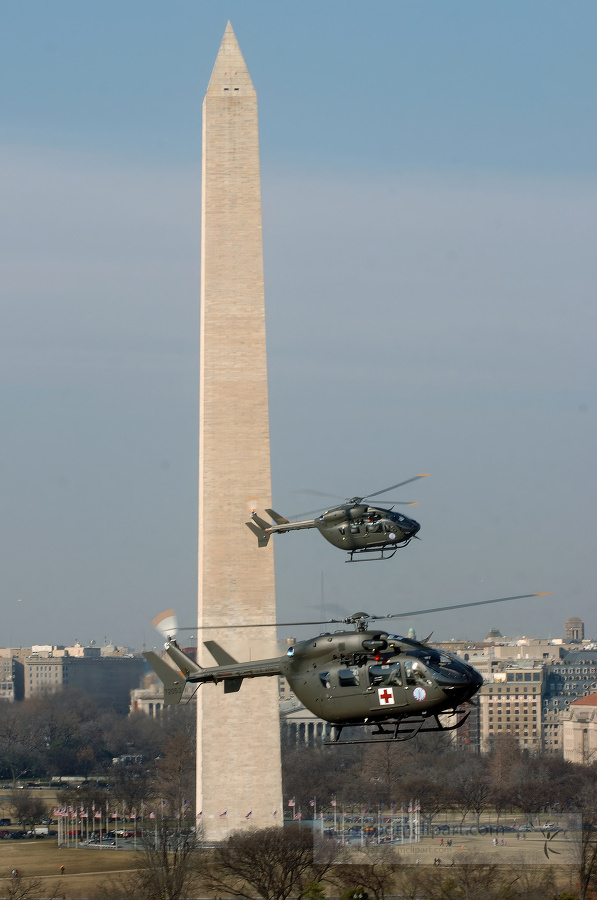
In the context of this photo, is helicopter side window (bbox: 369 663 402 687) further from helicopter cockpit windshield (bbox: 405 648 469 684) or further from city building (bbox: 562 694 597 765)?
city building (bbox: 562 694 597 765)

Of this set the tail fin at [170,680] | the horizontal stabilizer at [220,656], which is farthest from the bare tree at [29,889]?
the horizontal stabilizer at [220,656]

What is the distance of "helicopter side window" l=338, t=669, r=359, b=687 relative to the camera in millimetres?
44188

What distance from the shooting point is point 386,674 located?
1720 inches

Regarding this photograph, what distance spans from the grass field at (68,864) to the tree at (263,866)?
4836 millimetres

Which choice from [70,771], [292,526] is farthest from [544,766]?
[292,526]

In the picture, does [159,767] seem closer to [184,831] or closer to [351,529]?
[184,831]

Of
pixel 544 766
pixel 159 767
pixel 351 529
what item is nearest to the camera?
pixel 351 529

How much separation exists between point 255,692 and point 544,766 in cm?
8967

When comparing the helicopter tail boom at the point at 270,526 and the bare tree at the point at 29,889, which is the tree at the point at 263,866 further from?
the helicopter tail boom at the point at 270,526

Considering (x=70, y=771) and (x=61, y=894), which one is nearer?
(x=61, y=894)

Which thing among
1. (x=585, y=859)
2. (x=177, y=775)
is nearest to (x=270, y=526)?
(x=585, y=859)

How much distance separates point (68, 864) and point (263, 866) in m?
17.9

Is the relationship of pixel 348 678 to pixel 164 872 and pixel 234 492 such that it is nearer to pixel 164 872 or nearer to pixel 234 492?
pixel 164 872

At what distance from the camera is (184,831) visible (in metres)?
70.9
